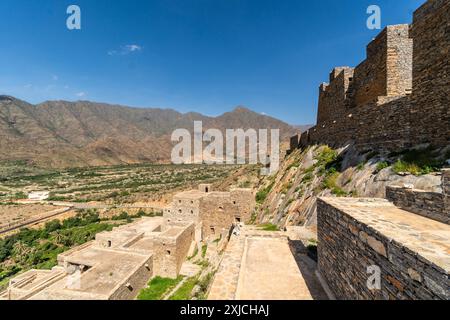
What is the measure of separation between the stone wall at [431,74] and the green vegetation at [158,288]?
531 inches

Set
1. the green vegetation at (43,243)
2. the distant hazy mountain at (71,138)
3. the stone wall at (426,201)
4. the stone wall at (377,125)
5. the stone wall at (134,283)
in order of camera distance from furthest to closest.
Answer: the distant hazy mountain at (71,138)
the green vegetation at (43,243)
the stone wall at (134,283)
the stone wall at (377,125)
the stone wall at (426,201)

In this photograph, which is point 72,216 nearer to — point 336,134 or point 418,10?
point 336,134

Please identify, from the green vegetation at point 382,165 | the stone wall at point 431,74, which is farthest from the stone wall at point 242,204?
the stone wall at point 431,74

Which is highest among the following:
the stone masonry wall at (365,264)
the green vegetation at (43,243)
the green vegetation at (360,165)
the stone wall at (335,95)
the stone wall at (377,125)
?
the stone wall at (335,95)

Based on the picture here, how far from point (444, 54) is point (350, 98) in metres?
6.49

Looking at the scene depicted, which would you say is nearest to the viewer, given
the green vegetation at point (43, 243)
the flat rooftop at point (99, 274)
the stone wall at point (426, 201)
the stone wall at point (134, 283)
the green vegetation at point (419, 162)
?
the stone wall at point (426, 201)

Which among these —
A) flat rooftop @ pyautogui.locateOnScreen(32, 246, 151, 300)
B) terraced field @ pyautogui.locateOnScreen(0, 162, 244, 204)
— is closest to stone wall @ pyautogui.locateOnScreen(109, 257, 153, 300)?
flat rooftop @ pyautogui.locateOnScreen(32, 246, 151, 300)

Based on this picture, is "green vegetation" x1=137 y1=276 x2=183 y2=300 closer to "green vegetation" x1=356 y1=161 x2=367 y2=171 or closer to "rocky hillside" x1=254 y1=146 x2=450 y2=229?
"rocky hillside" x1=254 y1=146 x2=450 y2=229

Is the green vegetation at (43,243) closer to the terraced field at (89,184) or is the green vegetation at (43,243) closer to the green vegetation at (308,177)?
the terraced field at (89,184)

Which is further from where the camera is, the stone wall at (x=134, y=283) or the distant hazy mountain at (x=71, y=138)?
the distant hazy mountain at (x=71, y=138)

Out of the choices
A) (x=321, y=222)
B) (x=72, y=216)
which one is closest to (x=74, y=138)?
(x=72, y=216)

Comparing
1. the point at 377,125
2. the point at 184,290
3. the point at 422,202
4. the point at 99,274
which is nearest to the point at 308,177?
the point at 377,125

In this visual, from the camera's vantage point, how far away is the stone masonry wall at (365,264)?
7.52 ft
